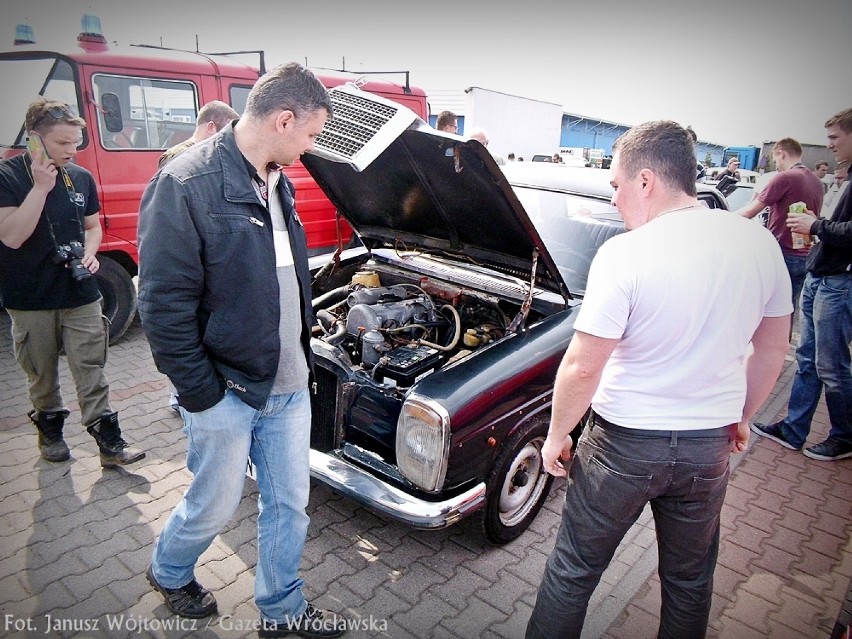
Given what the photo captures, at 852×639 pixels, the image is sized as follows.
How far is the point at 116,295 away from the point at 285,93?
13.4 feet

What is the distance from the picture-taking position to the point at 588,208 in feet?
11.6

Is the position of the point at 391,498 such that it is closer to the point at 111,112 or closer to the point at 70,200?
the point at 70,200

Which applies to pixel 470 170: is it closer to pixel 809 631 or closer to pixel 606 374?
pixel 606 374

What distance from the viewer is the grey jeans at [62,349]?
291 centimetres

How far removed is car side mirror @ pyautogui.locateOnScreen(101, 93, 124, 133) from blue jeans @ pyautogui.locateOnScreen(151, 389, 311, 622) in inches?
164

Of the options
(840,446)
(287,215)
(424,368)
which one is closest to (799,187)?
(840,446)

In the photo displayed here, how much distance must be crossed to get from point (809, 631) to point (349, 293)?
9.70 ft

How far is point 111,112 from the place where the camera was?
495 cm

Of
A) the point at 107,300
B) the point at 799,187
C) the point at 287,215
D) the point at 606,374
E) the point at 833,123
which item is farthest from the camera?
the point at 107,300

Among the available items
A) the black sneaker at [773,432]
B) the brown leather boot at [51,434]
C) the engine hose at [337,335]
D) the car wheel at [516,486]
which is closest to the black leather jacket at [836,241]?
the black sneaker at [773,432]

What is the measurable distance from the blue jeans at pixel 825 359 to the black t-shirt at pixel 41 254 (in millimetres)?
4526

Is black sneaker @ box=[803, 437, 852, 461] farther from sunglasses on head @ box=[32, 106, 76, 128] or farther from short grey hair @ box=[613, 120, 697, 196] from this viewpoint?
sunglasses on head @ box=[32, 106, 76, 128]

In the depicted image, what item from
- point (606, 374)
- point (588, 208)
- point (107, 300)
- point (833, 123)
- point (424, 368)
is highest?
point (833, 123)

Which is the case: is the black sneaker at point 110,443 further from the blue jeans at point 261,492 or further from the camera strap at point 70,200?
the blue jeans at point 261,492
